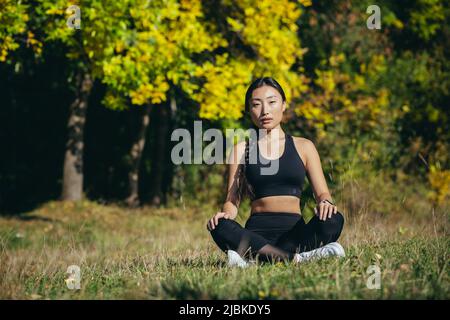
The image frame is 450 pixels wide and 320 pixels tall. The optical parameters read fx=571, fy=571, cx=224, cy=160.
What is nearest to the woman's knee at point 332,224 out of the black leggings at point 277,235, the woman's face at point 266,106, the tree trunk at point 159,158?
the black leggings at point 277,235

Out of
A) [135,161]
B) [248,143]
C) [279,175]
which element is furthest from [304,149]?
[135,161]

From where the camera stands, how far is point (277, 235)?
4.31 metres

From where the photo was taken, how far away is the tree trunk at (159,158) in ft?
42.4

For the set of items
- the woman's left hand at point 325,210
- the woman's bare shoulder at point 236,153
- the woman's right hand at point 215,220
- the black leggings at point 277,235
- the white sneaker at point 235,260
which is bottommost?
the white sneaker at point 235,260

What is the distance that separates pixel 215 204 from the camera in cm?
1267

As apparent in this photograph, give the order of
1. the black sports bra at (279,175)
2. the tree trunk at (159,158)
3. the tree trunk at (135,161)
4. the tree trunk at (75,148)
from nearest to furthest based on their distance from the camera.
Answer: the black sports bra at (279,175), the tree trunk at (75,148), the tree trunk at (135,161), the tree trunk at (159,158)

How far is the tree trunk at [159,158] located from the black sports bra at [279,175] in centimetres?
845

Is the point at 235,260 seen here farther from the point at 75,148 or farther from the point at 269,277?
the point at 75,148

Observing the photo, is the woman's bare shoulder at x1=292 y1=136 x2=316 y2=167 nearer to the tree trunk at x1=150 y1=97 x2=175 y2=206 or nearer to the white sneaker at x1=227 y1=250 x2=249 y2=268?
the white sneaker at x1=227 y1=250 x2=249 y2=268

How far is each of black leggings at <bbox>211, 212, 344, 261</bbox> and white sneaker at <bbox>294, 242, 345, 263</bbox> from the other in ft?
0.15

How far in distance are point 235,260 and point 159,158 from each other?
9.12 metres

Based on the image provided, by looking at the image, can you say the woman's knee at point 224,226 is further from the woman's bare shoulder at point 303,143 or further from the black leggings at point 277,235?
the woman's bare shoulder at point 303,143

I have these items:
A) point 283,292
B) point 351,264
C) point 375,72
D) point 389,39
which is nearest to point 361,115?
point 375,72

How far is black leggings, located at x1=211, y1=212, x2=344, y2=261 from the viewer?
13.5 feet
